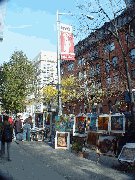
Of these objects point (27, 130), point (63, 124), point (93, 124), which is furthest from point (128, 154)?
point (27, 130)

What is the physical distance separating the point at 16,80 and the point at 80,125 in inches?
656

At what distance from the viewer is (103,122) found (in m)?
8.47

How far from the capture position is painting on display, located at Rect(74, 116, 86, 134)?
1000 centimetres

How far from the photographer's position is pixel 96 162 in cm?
811

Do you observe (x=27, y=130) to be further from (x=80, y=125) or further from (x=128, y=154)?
(x=128, y=154)

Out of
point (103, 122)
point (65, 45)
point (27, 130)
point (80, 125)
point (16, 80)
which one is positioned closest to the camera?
point (103, 122)

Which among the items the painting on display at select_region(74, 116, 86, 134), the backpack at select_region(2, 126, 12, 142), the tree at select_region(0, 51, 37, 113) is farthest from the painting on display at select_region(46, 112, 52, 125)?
the tree at select_region(0, 51, 37, 113)

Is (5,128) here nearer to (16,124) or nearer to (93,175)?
(93,175)

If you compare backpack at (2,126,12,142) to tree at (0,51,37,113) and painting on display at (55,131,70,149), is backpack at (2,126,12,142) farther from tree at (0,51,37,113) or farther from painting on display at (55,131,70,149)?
tree at (0,51,37,113)

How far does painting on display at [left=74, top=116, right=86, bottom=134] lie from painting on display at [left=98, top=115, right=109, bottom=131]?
1.46 m

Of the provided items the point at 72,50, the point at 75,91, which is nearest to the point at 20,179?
the point at 72,50

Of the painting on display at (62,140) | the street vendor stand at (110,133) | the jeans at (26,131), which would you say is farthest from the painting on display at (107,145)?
the jeans at (26,131)

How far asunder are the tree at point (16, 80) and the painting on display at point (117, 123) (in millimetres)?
18519

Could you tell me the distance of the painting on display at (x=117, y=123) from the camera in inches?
307
